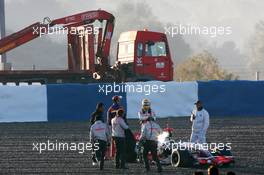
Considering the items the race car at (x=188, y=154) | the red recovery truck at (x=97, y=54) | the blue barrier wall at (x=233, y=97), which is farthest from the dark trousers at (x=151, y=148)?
the red recovery truck at (x=97, y=54)

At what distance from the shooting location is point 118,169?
681 inches

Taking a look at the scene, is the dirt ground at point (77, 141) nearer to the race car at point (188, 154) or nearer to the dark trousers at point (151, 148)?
the race car at point (188, 154)

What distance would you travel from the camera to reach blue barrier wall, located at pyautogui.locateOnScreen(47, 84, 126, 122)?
27109 mm

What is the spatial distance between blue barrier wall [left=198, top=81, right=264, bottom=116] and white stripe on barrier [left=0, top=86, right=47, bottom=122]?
5692mm

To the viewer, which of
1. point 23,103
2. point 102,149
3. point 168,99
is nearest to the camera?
point 102,149

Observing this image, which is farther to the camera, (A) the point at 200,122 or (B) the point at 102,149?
(A) the point at 200,122

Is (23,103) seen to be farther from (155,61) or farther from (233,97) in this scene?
(155,61)

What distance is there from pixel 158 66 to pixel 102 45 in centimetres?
305

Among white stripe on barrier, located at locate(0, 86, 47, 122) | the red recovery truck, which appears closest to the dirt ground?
white stripe on barrier, located at locate(0, 86, 47, 122)

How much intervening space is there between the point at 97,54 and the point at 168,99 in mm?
8905

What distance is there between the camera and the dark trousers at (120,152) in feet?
55.9

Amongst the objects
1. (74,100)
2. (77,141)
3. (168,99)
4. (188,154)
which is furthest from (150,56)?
(188,154)

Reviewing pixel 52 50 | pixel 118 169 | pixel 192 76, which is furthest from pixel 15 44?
pixel 52 50

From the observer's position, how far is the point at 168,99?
2780 centimetres
